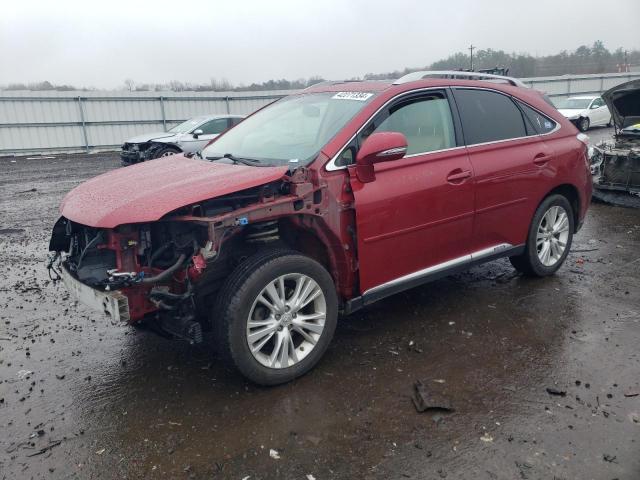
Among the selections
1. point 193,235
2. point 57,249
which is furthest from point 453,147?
point 57,249

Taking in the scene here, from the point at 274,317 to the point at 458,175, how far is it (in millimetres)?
1842

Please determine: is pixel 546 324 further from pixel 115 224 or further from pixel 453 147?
pixel 115 224

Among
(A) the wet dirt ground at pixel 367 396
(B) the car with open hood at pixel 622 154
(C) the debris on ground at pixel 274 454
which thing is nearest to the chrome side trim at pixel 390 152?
(A) the wet dirt ground at pixel 367 396

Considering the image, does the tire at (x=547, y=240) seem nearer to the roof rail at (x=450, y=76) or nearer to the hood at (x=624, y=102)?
the roof rail at (x=450, y=76)

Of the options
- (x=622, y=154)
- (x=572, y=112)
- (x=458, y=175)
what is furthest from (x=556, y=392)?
(x=572, y=112)

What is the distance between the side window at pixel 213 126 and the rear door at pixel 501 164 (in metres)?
11.4

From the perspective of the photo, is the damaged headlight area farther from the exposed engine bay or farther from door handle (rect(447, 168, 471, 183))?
door handle (rect(447, 168, 471, 183))

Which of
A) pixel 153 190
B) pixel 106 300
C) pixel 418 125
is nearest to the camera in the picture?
pixel 106 300

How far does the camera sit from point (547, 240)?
5031 mm

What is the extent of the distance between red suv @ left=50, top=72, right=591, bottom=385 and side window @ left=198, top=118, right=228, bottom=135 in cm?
1055

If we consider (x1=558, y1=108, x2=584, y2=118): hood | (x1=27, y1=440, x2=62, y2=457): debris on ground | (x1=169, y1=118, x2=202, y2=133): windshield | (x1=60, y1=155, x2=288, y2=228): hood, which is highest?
(x1=169, y1=118, x2=202, y2=133): windshield

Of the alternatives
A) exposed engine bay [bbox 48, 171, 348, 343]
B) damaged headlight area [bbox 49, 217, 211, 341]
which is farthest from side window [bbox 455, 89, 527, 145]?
damaged headlight area [bbox 49, 217, 211, 341]

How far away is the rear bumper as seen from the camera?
2.96 meters

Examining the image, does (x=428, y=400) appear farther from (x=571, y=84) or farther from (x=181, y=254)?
(x=571, y=84)
